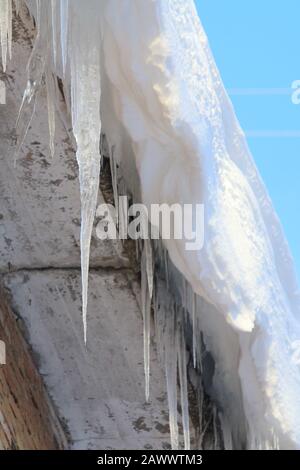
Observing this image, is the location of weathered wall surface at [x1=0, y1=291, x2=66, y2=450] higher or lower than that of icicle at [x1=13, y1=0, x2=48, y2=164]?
lower

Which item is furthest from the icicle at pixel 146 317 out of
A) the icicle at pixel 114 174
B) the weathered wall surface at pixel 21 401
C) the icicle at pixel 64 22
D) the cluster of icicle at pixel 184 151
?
the icicle at pixel 64 22

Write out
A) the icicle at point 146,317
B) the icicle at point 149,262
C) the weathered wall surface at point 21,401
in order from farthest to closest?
the weathered wall surface at point 21,401 < the icicle at point 146,317 < the icicle at point 149,262

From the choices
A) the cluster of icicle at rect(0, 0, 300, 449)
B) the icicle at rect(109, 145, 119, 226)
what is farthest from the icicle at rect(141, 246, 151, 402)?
the icicle at rect(109, 145, 119, 226)

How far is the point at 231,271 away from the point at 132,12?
0.53 meters

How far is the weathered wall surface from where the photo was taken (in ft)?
7.17

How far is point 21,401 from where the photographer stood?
2.27 meters

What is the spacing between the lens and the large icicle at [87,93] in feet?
5.31

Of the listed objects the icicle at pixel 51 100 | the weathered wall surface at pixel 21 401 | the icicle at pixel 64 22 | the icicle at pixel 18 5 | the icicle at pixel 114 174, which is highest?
the icicle at pixel 18 5

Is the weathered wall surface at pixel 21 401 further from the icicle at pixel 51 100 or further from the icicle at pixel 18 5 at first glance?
the icicle at pixel 18 5

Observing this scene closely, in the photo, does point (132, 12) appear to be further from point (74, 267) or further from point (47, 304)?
point (47, 304)

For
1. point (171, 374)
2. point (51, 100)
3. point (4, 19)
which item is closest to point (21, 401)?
point (171, 374)

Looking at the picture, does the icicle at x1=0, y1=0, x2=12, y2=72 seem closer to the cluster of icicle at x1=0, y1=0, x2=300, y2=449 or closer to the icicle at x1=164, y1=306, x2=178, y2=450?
the cluster of icicle at x1=0, y1=0, x2=300, y2=449

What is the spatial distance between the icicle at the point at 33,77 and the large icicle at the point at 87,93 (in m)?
0.06
